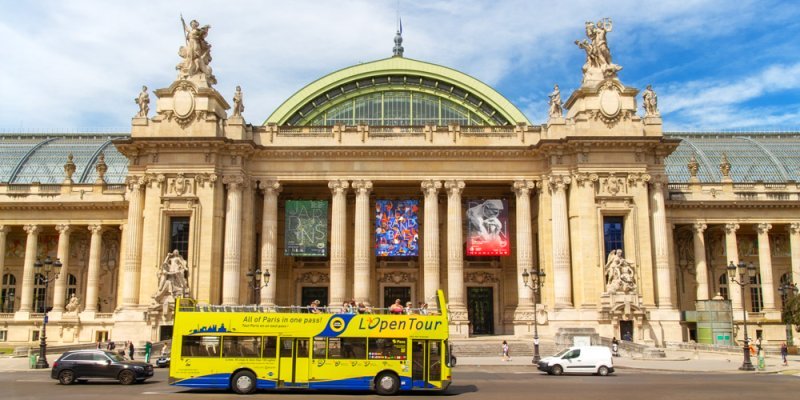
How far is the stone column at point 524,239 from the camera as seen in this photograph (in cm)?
5150

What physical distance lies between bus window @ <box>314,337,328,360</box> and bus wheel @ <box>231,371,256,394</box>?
2261 millimetres

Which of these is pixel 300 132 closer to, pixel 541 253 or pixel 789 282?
pixel 541 253

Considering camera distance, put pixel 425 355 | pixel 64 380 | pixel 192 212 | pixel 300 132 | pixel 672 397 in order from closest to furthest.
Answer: pixel 672 397
pixel 425 355
pixel 64 380
pixel 192 212
pixel 300 132

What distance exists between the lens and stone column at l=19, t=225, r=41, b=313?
58.0m

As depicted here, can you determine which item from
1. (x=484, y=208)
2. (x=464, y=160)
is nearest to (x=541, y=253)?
(x=484, y=208)

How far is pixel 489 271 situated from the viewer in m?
57.6

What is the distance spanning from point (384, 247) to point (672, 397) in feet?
104

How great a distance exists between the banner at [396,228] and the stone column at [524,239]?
7.60m

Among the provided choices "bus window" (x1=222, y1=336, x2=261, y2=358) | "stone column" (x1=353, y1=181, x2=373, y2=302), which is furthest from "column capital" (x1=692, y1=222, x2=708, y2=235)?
"bus window" (x1=222, y1=336, x2=261, y2=358)

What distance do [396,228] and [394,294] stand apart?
7.71m

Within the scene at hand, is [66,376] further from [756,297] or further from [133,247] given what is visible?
[756,297]

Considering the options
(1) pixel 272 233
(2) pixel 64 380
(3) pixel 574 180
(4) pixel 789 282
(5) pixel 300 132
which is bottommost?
(2) pixel 64 380

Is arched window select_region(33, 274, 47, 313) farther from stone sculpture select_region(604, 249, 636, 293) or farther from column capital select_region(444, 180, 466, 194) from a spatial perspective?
stone sculpture select_region(604, 249, 636, 293)

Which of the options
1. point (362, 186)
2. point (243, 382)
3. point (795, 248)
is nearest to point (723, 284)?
point (795, 248)
